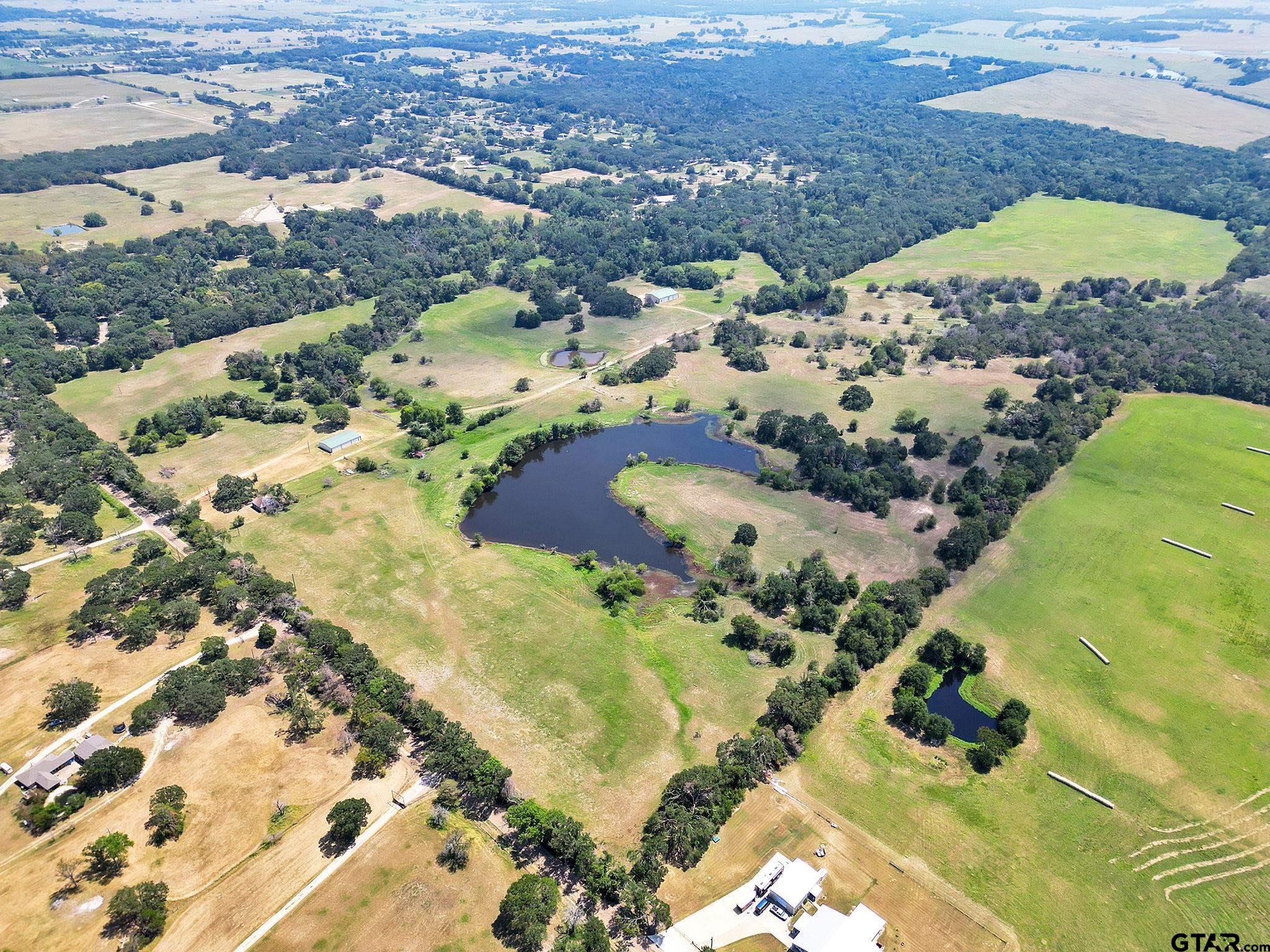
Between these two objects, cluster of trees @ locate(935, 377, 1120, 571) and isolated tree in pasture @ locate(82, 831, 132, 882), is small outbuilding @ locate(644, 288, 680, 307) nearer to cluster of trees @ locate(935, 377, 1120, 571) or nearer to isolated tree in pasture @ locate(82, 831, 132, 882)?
cluster of trees @ locate(935, 377, 1120, 571)

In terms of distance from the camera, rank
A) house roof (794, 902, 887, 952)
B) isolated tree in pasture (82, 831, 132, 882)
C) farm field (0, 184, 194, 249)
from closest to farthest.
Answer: house roof (794, 902, 887, 952) < isolated tree in pasture (82, 831, 132, 882) < farm field (0, 184, 194, 249)

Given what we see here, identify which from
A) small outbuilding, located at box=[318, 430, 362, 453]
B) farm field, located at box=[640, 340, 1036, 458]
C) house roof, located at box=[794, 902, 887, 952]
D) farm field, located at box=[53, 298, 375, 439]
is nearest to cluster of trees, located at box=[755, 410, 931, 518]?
farm field, located at box=[640, 340, 1036, 458]

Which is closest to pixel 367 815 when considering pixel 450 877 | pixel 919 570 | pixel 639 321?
pixel 450 877

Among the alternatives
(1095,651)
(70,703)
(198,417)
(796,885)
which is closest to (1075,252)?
(1095,651)

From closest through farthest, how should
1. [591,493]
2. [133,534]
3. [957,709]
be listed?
[957,709]
[133,534]
[591,493]

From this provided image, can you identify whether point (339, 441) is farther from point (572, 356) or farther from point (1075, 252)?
point (1075, 252)

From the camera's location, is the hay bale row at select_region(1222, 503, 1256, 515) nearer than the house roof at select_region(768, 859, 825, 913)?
No
